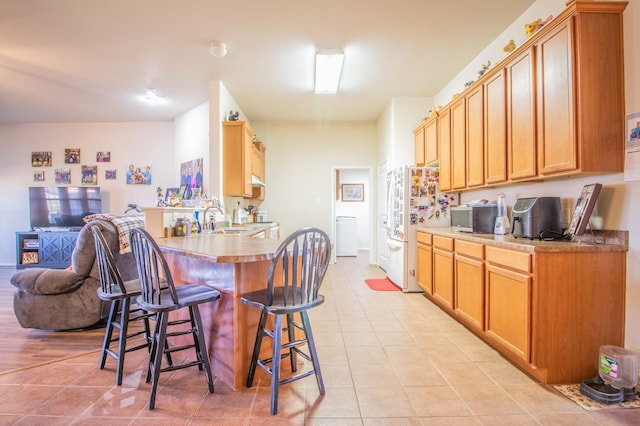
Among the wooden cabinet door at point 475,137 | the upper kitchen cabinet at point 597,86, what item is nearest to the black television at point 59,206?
the wooden cabinet door at point 475,137

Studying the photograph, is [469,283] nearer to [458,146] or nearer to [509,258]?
[509,258]

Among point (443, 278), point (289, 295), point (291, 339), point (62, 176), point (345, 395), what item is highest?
point (62, 176)

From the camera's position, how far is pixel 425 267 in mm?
3643

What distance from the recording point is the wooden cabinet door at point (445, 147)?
3604mm

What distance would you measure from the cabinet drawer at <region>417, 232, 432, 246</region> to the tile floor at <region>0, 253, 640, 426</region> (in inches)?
49.8

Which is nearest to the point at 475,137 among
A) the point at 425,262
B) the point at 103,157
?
the point at 425,262

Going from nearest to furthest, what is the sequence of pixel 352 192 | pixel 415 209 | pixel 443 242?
pixel 443 242 < pixel 415 209 < pixel 352 192

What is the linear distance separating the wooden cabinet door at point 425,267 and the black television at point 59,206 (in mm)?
5693

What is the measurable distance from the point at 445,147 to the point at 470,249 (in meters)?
1.55

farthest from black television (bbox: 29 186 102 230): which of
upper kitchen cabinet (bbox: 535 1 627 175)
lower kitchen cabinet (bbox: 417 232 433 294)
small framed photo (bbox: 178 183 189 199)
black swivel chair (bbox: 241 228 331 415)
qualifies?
upper kitchen cabinet (bbox: 535 1 627 175)

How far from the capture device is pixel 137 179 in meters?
5.76

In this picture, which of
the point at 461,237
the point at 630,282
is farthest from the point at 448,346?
the point at 630,282

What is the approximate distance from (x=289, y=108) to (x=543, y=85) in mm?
3933

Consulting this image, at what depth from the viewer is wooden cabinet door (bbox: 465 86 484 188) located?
2.94 m
